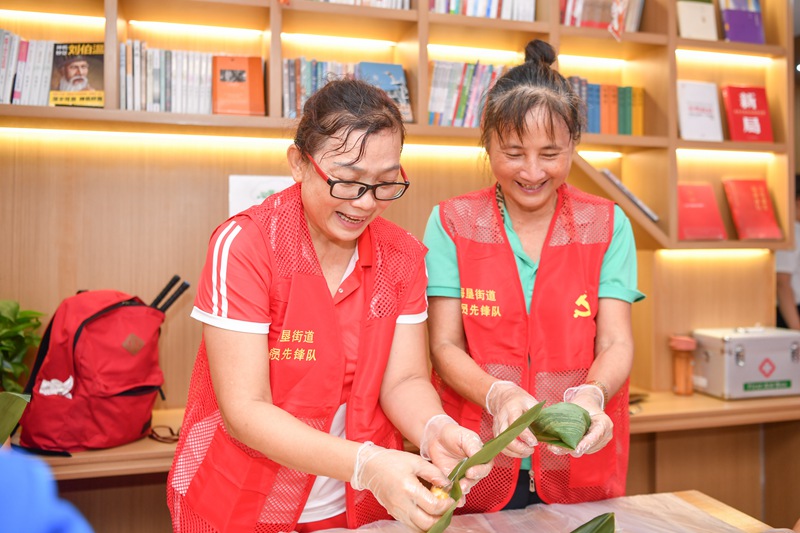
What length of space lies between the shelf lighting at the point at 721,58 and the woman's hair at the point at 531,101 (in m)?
1.96

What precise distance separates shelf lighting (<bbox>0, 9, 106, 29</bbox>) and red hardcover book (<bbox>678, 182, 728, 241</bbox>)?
258 cm

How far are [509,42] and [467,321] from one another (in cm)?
180

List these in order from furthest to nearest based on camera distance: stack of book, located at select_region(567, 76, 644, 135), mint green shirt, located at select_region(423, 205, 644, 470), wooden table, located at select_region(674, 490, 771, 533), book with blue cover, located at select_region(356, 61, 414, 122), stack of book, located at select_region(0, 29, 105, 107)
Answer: stack of book, located at select_region(567, 76, 644, 135), book with blue cover, located at select_region(356, 61, 414, 122), stack of book, located at select_region(0, 29, 105, 107), mint green shirt, located at select_region(423, 205, 644, 470), wooden table, located at select_region(674, 490, 771, 533)

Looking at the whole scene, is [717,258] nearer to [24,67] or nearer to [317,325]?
[317,325]

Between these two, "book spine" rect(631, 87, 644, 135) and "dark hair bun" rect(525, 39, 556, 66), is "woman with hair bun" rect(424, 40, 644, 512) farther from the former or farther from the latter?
"book spine" rect(631, 87, 644, 135)

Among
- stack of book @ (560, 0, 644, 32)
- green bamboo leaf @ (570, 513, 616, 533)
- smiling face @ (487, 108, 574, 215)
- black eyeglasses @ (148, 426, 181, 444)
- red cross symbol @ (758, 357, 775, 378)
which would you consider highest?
stack of book @ (560, 0, 644, 32)

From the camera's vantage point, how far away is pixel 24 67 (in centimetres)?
256

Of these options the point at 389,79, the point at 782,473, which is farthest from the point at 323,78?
the point at 782,473

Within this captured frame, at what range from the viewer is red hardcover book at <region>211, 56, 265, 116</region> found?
2.70 metres

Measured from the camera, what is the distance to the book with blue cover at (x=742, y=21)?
3.35 m

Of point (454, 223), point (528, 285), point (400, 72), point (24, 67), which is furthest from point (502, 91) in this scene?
point (24, 67)

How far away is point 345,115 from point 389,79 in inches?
64.5

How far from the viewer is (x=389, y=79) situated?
Result: 2.88 meters

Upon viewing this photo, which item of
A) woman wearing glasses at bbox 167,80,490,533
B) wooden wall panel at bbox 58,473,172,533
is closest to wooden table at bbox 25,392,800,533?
wooden wall panel at bbox 58,473,172,533
